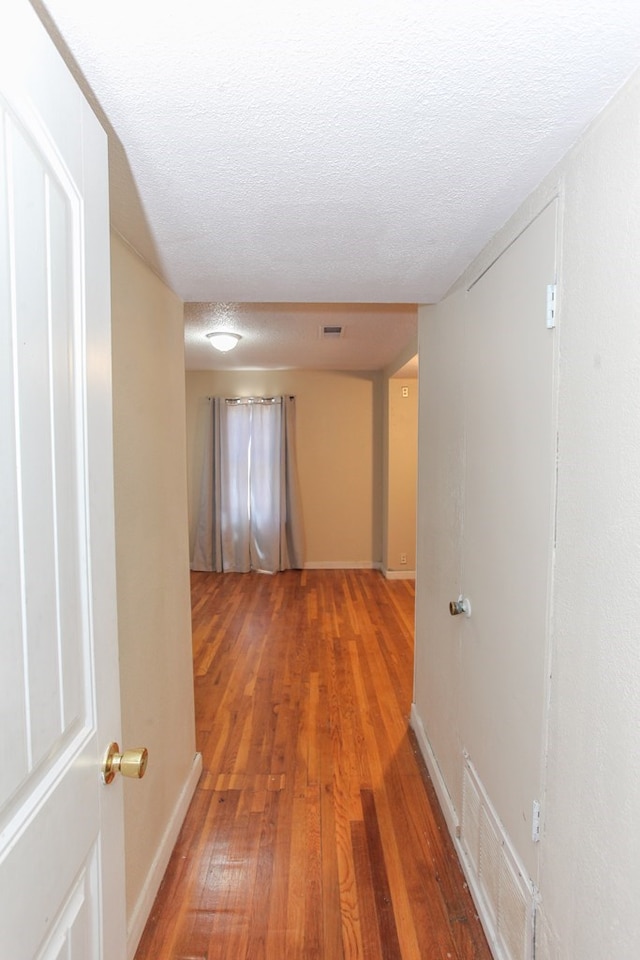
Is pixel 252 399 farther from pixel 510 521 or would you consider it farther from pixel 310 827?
pixel 510 521

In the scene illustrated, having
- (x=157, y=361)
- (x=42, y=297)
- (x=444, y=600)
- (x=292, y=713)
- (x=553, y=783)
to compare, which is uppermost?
(x=157, y=361)

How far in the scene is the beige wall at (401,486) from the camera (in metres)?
5.36

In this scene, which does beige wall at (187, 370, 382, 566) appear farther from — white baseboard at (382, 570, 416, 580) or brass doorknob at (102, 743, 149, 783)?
brass doorknob at (102, 743, 149, 783)

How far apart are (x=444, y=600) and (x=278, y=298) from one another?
4.78ft

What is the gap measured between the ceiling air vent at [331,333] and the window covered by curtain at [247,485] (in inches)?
67.8

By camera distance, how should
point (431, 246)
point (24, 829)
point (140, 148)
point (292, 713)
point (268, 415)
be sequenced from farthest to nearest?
point (268, 415), point (292, 713), point (431, 246), point (140, 148), point (24, 829)

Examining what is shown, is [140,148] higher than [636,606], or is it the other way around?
[140,148]

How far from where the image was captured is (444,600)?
2.03 m

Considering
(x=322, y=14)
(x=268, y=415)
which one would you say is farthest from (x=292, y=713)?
(x=268, y=415)

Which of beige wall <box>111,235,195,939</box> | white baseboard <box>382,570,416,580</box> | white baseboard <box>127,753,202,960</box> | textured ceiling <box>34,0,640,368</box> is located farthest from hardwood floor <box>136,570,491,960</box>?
textured ceiling <box>34,0,640,368</box>

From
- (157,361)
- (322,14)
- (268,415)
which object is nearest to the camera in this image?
(322,14)

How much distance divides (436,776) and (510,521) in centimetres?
136

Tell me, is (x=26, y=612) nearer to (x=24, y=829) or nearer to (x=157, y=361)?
(x=24, y=829)

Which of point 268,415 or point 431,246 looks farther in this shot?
point 268,415
